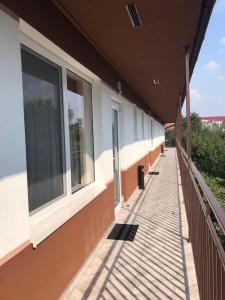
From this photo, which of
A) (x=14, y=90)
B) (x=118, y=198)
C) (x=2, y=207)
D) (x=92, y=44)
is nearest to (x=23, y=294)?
(x=2, y=207)

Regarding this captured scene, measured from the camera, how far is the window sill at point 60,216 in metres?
2.69

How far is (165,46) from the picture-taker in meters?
4.49

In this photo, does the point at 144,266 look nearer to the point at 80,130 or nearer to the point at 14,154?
the point at 80,130

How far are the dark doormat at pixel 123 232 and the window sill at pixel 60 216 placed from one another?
750 mm

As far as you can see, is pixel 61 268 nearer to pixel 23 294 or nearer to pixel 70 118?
pixel 23 294

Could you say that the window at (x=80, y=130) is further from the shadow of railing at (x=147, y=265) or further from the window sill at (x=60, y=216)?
the shadow of railing at (x=147, y=265)

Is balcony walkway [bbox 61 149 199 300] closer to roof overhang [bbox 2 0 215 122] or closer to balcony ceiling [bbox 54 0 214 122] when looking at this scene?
roof overhang [bbox 2 0 215 122]

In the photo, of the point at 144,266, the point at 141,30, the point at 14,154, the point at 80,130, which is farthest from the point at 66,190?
the point at 141,30

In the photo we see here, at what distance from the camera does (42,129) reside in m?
3.02

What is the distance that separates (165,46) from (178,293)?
298 centimetres

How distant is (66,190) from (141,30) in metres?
1.92

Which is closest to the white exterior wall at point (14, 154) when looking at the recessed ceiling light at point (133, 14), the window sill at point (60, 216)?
the window sill at point (60, 216)

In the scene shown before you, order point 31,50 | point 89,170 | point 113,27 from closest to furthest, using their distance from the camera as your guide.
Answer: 1. point 31,50
2. point 113,27
3. point 89,170

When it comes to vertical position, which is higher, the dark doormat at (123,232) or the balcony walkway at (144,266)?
the dark doormat at (123,232)
